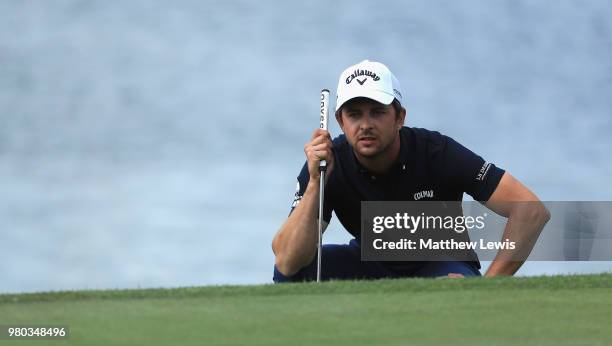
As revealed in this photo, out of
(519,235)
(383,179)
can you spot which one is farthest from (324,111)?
Answer: (519,235)

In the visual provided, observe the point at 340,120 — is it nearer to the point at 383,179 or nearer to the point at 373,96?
the point at 373,96

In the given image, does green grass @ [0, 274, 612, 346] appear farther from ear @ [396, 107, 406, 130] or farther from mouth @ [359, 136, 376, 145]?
ear @ [396, 107, 406, 130]

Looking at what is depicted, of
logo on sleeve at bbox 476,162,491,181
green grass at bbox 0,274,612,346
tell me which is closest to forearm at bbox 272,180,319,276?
logo on sleeve at bbox 476,162,491,181

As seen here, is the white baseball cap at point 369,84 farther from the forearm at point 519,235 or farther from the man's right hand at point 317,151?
the forearm at point 519,235

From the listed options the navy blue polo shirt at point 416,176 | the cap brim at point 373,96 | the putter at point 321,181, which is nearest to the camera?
the cap brim at point 373,96

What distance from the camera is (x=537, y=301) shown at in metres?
4.21

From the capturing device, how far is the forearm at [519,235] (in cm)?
604

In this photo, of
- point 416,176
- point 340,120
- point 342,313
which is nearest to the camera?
point 342,313

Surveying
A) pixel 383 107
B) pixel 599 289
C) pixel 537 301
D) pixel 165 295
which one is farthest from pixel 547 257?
pixel 165 295

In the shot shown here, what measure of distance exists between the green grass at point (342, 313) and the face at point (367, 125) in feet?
5.35

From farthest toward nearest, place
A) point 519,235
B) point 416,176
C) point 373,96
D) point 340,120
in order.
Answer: point 416,176 → point 340,120 → point 519,235 → point 373,96

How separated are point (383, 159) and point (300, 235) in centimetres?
70

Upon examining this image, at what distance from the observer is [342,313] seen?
390 centimetres

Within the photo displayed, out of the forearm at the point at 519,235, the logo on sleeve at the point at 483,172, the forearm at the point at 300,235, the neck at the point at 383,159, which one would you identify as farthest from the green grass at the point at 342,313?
the neck at the point at 383,159
